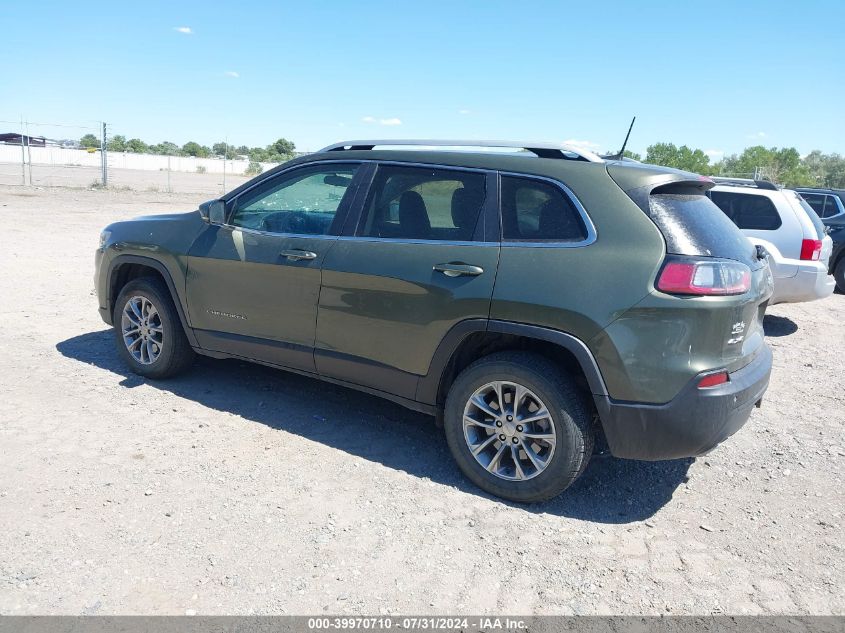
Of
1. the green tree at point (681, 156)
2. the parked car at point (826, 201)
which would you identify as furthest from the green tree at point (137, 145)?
the parked car at point (826, 201)

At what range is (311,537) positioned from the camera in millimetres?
3402

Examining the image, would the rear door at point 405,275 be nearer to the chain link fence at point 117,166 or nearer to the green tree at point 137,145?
the chain link fence at point 117,166

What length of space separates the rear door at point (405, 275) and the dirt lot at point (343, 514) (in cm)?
64

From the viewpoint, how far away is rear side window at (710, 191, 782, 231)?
27.8ft

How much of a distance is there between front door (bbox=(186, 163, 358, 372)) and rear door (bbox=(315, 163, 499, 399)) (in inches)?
6.8

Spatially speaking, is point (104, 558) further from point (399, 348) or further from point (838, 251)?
point (838, 251)

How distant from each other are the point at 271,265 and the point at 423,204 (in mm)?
1120

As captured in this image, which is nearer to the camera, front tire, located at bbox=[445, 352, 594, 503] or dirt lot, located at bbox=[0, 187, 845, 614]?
dirt lot, located at bbox=[0, 187, 845, 614]

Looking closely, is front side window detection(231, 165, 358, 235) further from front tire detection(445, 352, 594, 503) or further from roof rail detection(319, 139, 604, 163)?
front tire detection(445, 352, 594, 503)

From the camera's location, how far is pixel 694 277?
3.39 metres

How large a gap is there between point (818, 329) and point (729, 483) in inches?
216

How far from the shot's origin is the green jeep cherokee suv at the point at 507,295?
11.3 feet

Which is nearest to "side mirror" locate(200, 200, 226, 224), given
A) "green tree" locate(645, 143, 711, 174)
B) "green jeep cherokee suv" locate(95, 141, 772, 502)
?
"green jeep cherokee suv" locate(95, 141, 772, 502)

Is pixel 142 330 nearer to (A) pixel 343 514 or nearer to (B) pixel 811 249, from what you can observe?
(A) pixel 343 514
